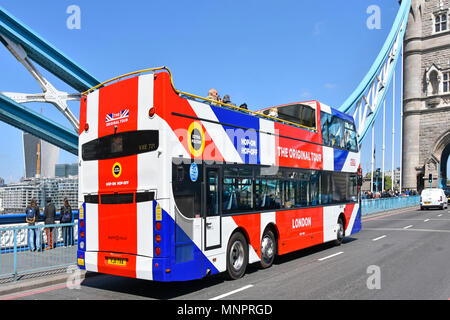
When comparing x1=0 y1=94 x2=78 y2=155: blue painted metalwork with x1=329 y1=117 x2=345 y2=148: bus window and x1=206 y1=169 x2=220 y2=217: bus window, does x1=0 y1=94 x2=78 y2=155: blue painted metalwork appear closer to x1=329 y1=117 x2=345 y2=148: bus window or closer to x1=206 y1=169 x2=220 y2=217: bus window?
x1=329 y1=117 x2=345 y2=148: bus window

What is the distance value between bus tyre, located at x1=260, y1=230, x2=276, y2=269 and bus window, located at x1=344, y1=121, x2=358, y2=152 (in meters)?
5.51

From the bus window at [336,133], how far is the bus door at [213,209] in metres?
5.94

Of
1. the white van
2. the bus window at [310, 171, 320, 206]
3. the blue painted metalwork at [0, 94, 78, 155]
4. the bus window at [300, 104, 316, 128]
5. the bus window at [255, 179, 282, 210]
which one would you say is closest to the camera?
the bus window at [255, 179, 282, 210]

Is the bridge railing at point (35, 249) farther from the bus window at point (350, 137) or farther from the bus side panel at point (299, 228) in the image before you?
the bus window at point (350, 137)

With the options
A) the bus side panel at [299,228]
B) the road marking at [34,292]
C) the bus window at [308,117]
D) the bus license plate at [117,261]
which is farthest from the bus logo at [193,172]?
the bus window at [308,117]

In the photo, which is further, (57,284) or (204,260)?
(57,284)

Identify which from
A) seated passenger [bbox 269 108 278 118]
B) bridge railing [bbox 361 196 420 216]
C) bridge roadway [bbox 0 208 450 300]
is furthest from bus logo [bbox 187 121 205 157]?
bridge railing [bbox 361 196 420 216]

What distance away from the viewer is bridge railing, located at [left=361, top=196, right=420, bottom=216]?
85.9ft

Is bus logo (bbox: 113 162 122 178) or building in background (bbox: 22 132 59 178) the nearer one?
bus logo (bbox: 113 162 122 178)

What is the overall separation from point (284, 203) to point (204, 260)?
10.8 ft

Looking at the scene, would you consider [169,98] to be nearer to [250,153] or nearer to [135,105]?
[135,105]

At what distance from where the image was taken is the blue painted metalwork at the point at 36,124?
569 inches

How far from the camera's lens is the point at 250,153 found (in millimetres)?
8477
